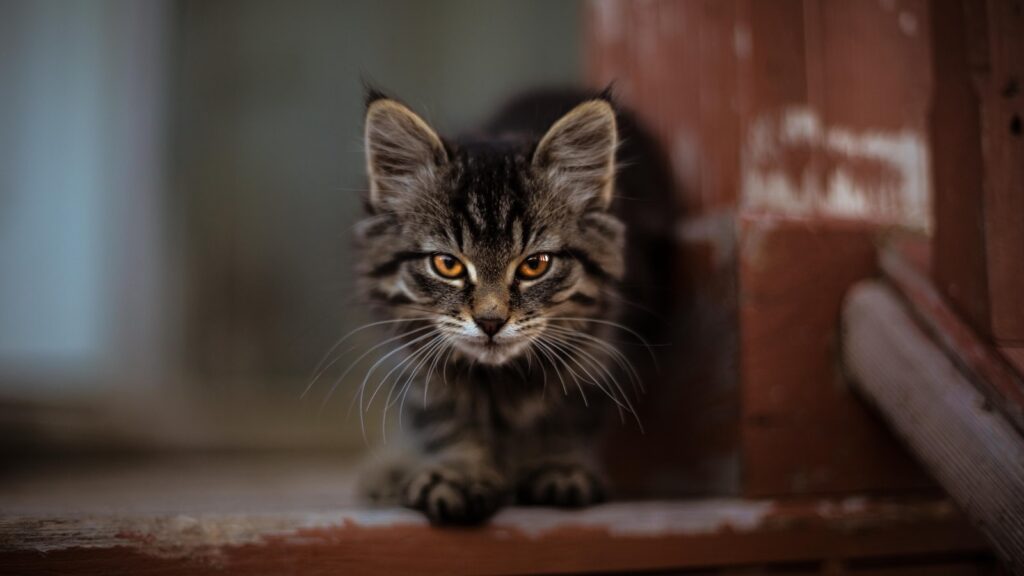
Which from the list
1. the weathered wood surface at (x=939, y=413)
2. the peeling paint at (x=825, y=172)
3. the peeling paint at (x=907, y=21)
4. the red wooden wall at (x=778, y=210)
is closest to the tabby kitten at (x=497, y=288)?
the red wooden wall at (x=778, y=210)

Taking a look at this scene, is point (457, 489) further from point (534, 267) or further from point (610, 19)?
point (610, 19)

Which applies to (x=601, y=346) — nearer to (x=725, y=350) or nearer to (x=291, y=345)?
(x=725, y=350)

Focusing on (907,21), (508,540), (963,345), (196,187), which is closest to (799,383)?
(963,345)

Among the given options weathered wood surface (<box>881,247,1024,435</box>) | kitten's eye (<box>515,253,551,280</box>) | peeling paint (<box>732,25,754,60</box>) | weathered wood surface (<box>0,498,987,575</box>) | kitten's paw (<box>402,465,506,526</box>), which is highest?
peeling paint (<box>732,25,754,60</box>)

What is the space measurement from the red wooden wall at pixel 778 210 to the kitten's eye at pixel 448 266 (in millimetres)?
720

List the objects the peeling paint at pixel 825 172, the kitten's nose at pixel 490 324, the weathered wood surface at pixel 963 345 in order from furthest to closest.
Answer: the peeling paint at pixel 825 172 < the kitten's nose at pixel 490 324 < the weathered wood surface at pixel 963 345

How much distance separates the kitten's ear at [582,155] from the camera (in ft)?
5.85

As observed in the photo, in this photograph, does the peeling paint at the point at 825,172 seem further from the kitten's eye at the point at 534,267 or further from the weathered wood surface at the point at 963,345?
the kitten's eye at the point at 534,267

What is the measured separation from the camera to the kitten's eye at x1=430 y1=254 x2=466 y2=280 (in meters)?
1.74

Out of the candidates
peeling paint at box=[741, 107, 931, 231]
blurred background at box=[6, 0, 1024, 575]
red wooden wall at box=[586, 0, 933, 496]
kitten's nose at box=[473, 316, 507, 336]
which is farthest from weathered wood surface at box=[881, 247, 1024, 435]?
kitten's nose at box=[473, 316, 507, 336]

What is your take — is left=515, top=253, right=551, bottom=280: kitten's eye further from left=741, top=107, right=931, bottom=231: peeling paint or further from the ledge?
left=741, top=107, right=931, bottom=231: peeling paint

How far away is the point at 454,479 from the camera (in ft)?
5.32

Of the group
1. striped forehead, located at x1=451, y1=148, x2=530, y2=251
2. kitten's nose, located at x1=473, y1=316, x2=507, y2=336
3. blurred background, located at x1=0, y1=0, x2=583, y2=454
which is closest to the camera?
kitten's nose, located at x1=473, y1=316, x2=507, y2=336

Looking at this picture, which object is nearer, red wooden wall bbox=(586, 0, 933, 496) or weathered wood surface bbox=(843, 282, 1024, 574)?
weathered wood surface bbox=(843, 282, 1024, 574)
